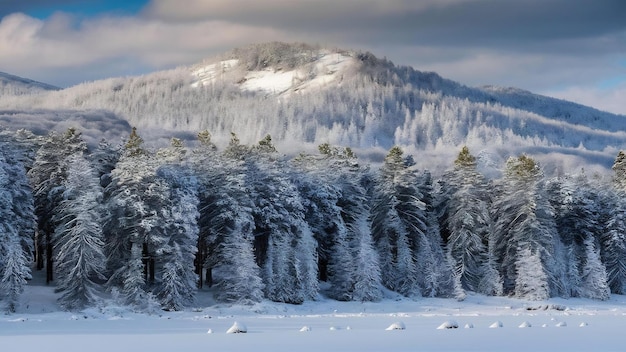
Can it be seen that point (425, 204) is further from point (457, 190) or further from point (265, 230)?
point (265, 230)

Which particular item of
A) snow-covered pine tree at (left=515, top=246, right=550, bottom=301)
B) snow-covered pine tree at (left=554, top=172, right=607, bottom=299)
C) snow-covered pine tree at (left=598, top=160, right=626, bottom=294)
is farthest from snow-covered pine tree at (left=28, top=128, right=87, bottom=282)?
snow-covered pine tree at (left=598, top=160, right=626, bottom=294)

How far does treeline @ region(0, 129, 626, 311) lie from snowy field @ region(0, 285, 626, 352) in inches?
82.4

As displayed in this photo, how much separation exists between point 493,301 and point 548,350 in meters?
53.0

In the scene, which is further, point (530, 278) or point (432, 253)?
point (432, 253)

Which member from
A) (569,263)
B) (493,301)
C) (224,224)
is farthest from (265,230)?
(569,263)

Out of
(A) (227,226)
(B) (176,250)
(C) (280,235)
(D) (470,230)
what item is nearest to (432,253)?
(D) (470,230)

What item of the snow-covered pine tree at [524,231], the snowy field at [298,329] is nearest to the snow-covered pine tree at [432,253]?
the snowy field at [298,329]

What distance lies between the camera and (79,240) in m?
60.6

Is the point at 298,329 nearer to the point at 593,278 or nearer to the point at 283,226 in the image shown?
the point at 283,226

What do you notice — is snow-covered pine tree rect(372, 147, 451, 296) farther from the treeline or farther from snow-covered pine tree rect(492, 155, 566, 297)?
snow-covered pine tree rect(492, 155, 566, 297)

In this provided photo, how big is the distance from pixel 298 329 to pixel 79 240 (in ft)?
71.6

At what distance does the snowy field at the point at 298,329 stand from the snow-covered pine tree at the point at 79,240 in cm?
157

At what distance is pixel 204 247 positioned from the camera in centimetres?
7712

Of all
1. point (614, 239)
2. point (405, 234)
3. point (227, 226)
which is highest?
point (227, 226)
